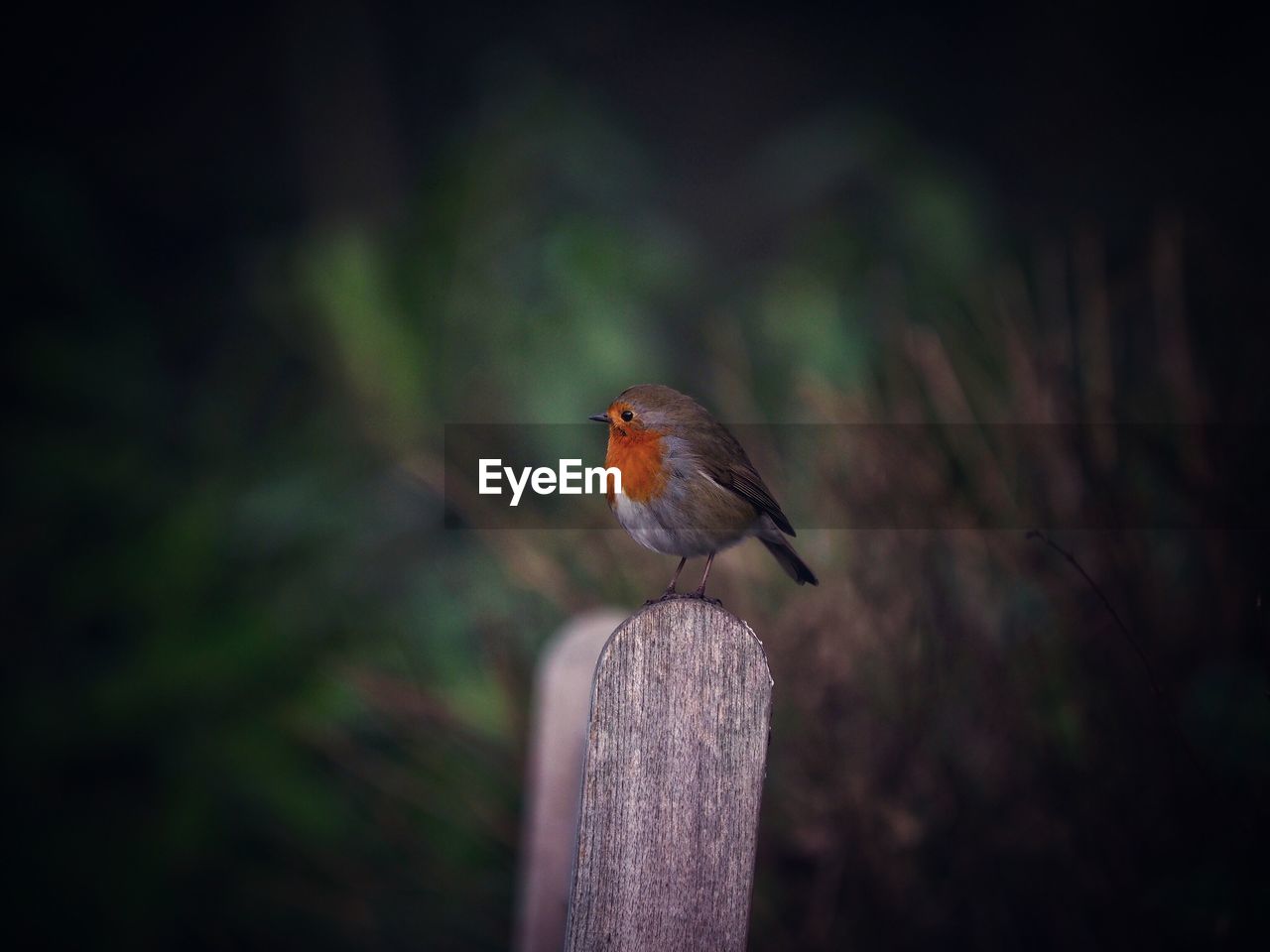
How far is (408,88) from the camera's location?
4676mm

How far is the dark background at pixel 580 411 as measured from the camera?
1.73m

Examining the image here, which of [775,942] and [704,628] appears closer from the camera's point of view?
[704,628]

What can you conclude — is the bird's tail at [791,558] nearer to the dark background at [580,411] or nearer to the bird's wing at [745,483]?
the bird's wing at [745,483]

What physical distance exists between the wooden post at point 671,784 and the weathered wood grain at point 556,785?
76 centimetres

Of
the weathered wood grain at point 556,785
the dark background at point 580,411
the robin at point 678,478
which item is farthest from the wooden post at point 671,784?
the weathered wood grain at point 556,785

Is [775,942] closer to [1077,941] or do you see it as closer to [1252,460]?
[1077,941]

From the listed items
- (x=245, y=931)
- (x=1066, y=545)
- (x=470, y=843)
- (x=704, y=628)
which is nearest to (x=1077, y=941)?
(x=1066, y=545)

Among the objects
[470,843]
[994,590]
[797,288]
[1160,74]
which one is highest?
[1160,74]

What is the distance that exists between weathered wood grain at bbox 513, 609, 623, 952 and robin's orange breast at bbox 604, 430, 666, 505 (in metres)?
0.57

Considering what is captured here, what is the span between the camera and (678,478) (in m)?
1.15

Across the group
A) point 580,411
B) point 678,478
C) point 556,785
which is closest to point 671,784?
point 678,478

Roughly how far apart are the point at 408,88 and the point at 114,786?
3173mm

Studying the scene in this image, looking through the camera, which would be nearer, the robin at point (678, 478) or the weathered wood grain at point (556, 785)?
the robin at point (678, 478)

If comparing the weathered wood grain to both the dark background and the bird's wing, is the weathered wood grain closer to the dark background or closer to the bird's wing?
the dark background
